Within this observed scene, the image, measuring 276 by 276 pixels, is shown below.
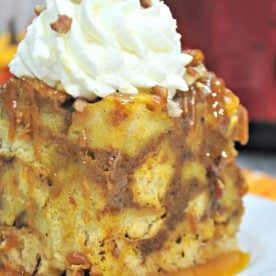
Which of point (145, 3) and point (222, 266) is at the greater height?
point (145, 3)

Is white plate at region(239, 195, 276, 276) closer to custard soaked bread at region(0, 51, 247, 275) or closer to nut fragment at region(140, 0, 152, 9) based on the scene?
custard soaked bread at region(0, 51, 247, 275)

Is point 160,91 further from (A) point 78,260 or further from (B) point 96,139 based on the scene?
(A) point 78,260

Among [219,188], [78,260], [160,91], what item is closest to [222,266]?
[219,188]

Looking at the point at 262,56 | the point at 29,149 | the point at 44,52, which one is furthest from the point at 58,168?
the point at 262,56

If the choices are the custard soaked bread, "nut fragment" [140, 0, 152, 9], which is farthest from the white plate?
"nut fragment" [140, 0, 152, 9]

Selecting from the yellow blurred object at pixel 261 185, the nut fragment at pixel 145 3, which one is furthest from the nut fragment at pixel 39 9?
the yellow blurred object at pixel 261 185

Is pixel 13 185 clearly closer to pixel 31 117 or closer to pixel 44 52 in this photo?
pixel 31 117

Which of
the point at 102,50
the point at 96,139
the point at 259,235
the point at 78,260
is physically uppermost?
the point at 102,50
